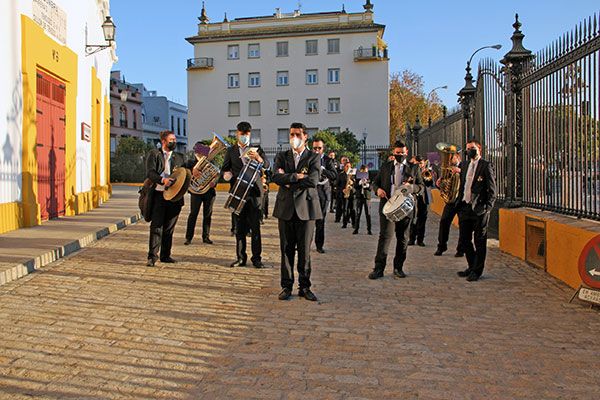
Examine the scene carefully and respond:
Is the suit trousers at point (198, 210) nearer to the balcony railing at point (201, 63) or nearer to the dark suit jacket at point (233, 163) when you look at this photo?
the dark suit jacket at point (233, 163)

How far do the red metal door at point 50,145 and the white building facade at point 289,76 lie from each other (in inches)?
1767

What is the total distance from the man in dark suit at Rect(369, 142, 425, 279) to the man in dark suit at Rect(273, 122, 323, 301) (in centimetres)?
155

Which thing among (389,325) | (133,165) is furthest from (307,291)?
(133,165)

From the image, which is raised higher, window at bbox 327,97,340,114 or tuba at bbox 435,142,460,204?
window at bbox 327,97,340,114

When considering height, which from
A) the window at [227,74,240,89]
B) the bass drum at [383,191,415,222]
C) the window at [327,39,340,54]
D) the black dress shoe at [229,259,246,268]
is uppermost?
the window at [327,39,340,54]

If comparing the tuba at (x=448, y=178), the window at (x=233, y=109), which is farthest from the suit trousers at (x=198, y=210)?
the window at (x=233, y=109)

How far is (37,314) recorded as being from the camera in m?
5.99

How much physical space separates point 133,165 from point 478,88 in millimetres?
33966

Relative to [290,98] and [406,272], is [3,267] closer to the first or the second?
[406,272]

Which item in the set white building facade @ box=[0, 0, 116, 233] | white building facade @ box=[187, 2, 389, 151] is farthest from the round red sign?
white building facade @ box=[187, 2, 389, 151]

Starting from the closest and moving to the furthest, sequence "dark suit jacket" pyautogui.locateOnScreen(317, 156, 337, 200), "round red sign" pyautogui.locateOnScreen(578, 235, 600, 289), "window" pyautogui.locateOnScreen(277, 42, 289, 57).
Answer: "round red sign" pyautogui.locateOnScreen(578, 235, 600, 289), "dark suit jacket" pyautogui.locateOnScreen(317, 156, 337, 200), "window" pyautogui.locateOnScreen(277, 42, 289, 57)

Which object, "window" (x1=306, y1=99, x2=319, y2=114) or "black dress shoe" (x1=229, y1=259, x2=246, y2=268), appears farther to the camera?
"window" (x1=306, y1=99, x2=319, y2=114)

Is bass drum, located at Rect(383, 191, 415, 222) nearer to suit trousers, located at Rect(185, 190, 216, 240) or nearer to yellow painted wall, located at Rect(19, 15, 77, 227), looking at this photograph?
suit trousers, located at Rect(185, 190, 216, 240)

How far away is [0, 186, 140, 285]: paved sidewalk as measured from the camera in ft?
26.5
